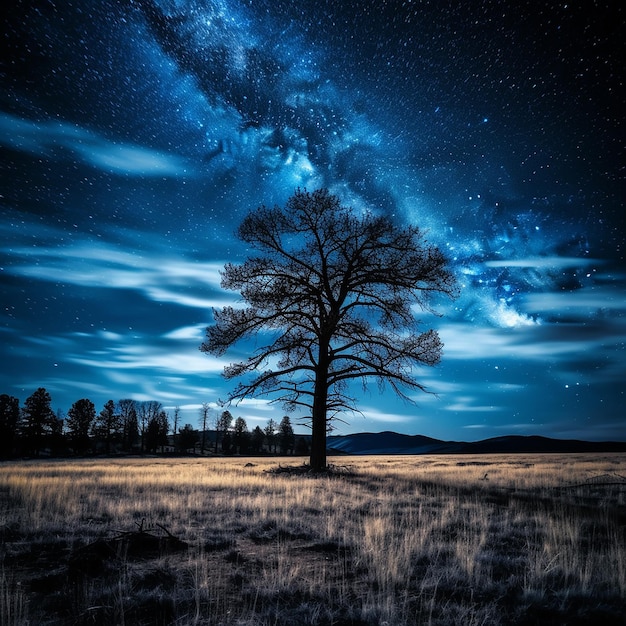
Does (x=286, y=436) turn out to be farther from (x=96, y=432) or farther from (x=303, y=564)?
(x=303, y=564)

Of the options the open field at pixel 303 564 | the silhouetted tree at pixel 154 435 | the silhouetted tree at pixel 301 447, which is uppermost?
the open field at pixel 303 564

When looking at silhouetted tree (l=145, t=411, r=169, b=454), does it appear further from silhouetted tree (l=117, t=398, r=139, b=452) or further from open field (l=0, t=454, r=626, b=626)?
open field (l=0, t=454, r=626, b=626)

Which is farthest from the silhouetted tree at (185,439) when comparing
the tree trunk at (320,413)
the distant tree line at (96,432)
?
the tree trunk at (320,413)

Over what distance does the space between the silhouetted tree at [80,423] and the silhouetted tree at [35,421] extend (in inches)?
257

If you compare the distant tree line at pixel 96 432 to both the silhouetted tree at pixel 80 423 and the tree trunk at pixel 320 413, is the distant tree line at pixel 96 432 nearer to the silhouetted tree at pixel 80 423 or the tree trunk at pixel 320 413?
the silhouetted tree at pixel 80 423

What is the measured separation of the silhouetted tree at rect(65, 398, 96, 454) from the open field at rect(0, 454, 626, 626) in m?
74.4

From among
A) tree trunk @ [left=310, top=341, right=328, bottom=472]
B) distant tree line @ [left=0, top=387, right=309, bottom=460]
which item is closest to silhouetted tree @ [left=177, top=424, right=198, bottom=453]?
distant tree line @ [left=0, top=387, right=309, bottom=460]

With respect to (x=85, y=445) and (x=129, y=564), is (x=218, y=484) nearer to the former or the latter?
(x=129, y=564)

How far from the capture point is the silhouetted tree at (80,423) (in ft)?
229

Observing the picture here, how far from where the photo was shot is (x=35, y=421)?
62719 mm

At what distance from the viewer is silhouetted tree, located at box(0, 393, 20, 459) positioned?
5931cm

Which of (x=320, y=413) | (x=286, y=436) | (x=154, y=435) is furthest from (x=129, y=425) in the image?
(x=320, y=413)

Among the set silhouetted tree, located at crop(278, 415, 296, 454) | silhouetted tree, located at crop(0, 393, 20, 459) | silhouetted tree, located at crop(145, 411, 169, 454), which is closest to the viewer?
silhouetted tree, located at crop(0, 393, 20, 459)

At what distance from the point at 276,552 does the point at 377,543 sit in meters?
1.25
